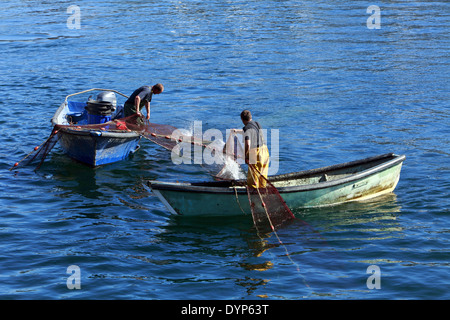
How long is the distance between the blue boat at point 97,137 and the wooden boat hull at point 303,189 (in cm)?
365

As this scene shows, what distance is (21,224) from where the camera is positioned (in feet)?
42.6

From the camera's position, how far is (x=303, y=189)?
12812 millimetres

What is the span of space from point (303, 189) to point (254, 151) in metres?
1.30

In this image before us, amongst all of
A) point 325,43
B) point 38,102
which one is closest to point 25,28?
point 38,102

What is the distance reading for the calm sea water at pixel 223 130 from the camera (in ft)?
35.6

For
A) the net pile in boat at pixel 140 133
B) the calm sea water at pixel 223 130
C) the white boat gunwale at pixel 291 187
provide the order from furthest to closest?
the net pile in boat at pixel 140 133, the white boat gunwale at pixel 291 187, the calm sea water at pixel 223 130

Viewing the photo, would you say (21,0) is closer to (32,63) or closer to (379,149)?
(32,63)

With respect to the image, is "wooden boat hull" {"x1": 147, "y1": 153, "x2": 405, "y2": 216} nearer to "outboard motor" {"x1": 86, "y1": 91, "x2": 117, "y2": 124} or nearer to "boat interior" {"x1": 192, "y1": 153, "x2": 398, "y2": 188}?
"boat interior" {"x1": 192, "y1": 153, "x2": 398, "y2": 188}

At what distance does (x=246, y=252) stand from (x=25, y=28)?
95.7 ft

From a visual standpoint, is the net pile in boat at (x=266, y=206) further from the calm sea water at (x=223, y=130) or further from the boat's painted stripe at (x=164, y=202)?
the boat's painted stripe at (x=164, y=202)

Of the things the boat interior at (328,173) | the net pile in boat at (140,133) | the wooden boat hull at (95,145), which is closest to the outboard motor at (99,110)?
the net pile in boat at (140,133)

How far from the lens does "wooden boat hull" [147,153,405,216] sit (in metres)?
12.5

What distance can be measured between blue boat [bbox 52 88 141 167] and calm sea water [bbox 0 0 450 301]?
1.27ft

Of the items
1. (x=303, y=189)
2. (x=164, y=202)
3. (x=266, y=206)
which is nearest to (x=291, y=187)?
(x=303, y=189)
